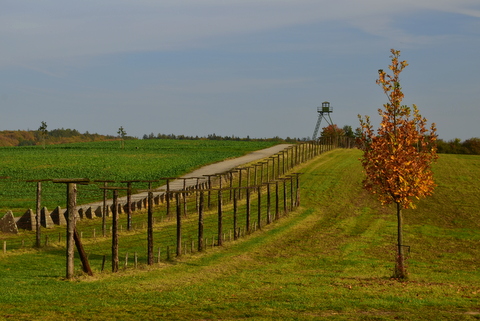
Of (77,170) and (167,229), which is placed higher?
(77,170)

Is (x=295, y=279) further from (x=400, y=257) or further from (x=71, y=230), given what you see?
(x=71, y=230)

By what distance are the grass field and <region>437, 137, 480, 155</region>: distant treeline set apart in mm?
75901

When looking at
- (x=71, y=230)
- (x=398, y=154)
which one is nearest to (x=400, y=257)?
(x=398, y=154)

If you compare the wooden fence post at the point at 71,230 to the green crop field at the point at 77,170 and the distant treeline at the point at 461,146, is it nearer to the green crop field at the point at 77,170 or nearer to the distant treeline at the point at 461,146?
the green crop field at the point at 77,170

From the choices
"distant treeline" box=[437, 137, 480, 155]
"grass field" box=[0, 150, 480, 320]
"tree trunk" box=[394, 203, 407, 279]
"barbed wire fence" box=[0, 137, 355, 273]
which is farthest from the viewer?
"distant treeline" box=[437, 137, 480, 155]

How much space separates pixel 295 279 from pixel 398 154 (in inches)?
286

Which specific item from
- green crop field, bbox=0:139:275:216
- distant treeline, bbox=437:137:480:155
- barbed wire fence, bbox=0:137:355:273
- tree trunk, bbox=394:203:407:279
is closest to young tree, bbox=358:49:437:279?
tree trunk, bbox=394:203:407:279

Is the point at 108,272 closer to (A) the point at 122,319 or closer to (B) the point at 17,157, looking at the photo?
(A) the point at 122,319

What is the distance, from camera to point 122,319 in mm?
18094

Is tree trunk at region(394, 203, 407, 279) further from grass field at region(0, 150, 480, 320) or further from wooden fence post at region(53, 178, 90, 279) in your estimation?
wooden fence post at region(53, 178, 90, 279)

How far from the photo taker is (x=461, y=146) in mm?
129000

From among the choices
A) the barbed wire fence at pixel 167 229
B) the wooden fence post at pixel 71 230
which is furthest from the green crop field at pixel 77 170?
the wooden fence post at pixel 71 230

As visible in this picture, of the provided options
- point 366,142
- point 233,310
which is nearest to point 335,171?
point 366,142

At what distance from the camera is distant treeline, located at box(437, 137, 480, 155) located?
124900mm
